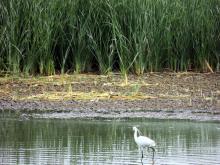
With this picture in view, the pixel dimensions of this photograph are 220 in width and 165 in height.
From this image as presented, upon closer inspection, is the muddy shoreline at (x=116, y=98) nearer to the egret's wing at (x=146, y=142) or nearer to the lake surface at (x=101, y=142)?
the lake surface at (x=101, y=142)

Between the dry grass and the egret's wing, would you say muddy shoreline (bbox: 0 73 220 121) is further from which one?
the egret's wing

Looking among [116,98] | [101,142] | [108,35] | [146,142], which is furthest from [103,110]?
[108,35]

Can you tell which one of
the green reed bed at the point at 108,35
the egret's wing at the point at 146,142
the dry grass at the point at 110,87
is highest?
the green reed bed at the point at 108,35

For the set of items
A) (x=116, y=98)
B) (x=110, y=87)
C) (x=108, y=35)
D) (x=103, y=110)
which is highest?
(x=108, y=35)

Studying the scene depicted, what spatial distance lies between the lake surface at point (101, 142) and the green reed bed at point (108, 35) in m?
3.99

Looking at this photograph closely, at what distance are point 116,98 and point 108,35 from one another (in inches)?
125

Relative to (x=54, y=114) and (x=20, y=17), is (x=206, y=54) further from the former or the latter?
(x=54, y=114)

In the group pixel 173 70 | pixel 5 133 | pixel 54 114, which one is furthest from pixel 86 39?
pixel 5 133

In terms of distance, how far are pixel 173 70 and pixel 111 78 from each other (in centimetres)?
192

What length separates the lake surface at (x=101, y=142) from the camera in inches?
327

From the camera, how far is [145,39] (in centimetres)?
1603

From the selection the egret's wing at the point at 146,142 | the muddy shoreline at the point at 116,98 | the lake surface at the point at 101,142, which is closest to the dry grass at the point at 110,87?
the muddy shoreline at the point at 116,98

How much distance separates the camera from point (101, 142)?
9555 millimetres

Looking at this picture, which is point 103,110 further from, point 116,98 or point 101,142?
point 101,142
